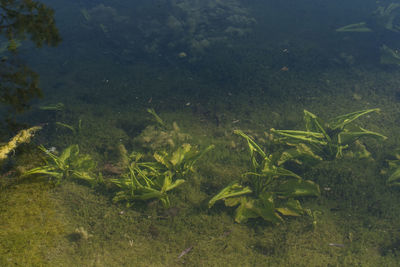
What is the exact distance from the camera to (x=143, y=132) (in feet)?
11.4

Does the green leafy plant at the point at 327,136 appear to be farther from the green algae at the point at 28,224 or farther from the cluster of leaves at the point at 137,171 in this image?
the green algae at the point at 28,224

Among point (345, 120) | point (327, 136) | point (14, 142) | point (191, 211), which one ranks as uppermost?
point (14, 142)

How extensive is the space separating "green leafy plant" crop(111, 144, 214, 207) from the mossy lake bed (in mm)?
103

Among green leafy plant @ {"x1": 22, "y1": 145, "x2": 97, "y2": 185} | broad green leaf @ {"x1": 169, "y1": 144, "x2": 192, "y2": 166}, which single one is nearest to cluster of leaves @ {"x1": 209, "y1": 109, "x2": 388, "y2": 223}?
broad green leaf @ {"x1": 169, "y1": 144, "x2": 192, "y2": 166}

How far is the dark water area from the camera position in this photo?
7.18 feet

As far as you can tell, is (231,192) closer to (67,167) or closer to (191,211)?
(191,211)

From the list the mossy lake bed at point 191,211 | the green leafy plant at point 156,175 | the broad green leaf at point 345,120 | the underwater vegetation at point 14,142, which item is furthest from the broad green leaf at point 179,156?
the broad green leaf at point 345,120

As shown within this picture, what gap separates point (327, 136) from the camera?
3.13m

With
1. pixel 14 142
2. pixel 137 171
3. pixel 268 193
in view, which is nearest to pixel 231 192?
pixel 268 193

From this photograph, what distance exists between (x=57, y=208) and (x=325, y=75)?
15.4ft

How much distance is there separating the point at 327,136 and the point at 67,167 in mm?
3059

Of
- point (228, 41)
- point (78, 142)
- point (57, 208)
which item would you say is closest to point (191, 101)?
point (78, 142)

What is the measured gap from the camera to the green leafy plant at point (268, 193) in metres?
2.44

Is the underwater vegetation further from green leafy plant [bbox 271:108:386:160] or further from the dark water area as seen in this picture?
green leafy plant [bbox 271:108:386:160]
